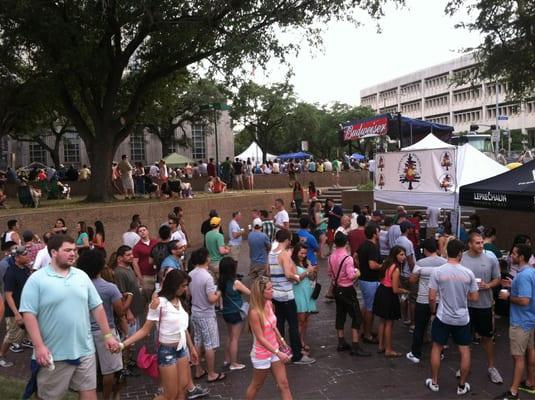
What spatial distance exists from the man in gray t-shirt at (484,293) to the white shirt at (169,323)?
369 centimetres

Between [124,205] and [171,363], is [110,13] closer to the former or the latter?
[124,205]

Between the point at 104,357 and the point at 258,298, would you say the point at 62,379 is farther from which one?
the point at 258,298

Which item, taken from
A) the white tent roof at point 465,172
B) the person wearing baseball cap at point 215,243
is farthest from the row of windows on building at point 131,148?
the person wearing baseball cap at point 215,243

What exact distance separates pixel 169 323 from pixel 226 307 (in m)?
1.99

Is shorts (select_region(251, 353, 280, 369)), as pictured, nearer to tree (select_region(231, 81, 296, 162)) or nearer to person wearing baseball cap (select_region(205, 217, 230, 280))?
person wearing baseball cap (select_region(205, 217, 230, 280))

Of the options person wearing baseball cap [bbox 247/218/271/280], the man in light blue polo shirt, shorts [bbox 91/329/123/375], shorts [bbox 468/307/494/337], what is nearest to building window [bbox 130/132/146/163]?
person wearing baseball cap [bbox 247/218/271/280]

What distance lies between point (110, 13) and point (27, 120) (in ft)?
45.4

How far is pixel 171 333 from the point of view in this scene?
5219mm

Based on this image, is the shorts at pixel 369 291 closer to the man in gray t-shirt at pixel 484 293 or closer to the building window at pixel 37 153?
the man in gray t-shirt at pixel 484 293

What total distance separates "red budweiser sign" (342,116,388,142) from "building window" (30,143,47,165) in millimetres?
40756

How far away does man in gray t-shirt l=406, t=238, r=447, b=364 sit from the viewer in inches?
286

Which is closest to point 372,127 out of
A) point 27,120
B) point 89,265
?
point 89,265

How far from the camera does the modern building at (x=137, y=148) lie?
49031 mm

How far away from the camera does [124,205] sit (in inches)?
653
